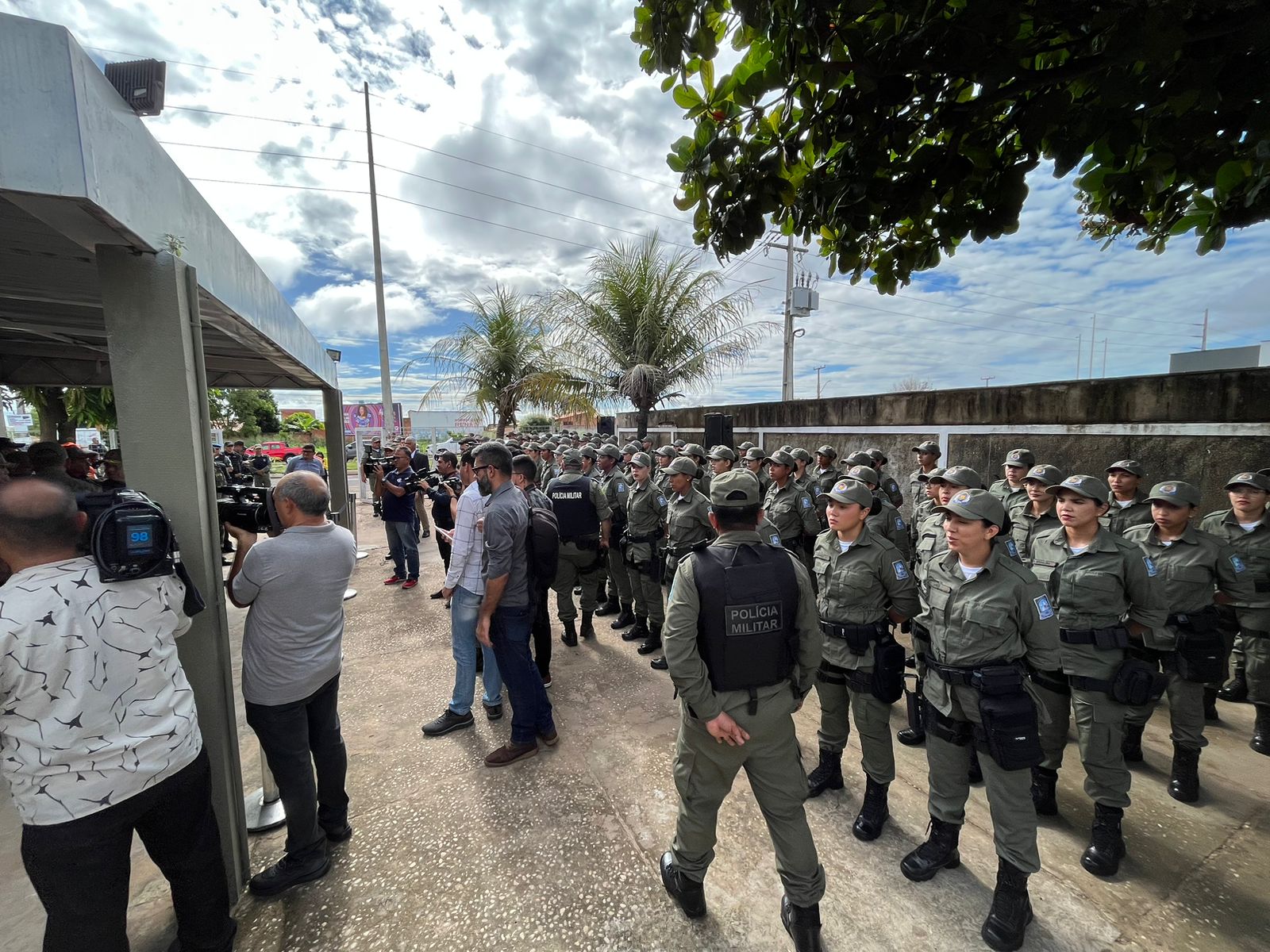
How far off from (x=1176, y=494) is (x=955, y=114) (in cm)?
312

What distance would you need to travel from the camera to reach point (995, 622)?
89.4 inches

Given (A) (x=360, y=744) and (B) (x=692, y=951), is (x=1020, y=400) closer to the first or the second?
(B) (x=692, y=951)

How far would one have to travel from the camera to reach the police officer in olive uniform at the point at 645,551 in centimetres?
516

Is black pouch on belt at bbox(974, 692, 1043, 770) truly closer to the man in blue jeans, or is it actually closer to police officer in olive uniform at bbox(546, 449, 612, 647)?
the man in blue jeans

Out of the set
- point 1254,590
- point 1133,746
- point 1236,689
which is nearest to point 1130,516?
point 1254,590

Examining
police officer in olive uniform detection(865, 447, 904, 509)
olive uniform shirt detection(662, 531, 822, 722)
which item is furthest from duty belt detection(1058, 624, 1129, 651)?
police officer in olive uniform detection(865, 447, 904, 509)

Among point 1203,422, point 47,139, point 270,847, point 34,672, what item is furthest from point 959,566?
point 1203,422

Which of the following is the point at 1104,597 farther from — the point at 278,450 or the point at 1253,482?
the point at 278,450

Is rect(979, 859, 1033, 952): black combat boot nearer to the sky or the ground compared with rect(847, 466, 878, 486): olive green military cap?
nearer to the ground

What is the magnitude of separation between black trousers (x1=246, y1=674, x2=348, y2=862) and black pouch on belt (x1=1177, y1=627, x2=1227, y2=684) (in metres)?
4.81

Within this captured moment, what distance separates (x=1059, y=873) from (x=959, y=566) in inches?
61.8

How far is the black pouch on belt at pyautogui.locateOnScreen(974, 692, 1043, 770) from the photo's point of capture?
2.14m

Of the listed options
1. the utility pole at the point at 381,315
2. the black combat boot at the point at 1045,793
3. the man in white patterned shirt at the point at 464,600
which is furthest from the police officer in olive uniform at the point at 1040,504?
the utility pole at the point at 381,315

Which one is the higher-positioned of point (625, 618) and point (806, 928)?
point (806, 928)
